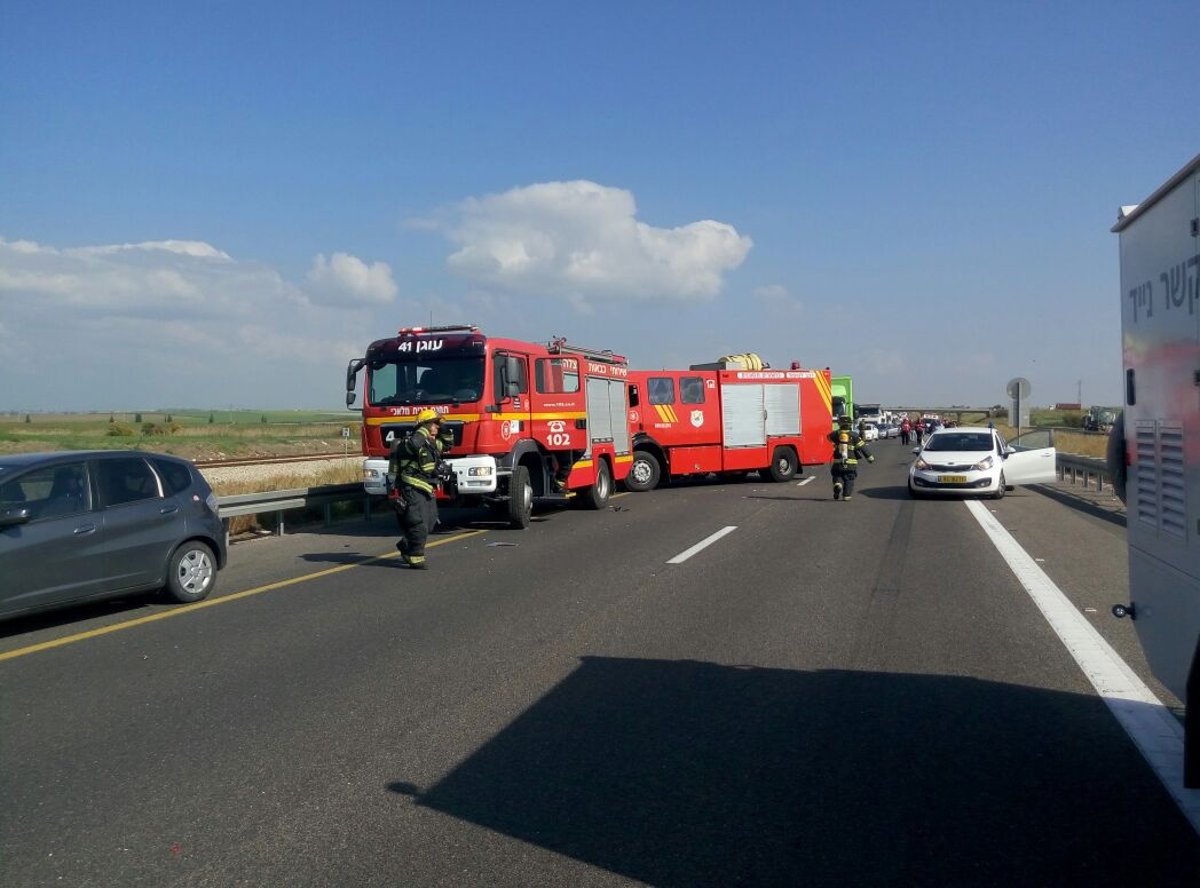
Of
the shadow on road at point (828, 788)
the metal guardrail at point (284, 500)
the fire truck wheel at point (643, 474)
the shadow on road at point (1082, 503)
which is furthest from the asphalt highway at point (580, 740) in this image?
the fire truck wheel at point (643, 474)

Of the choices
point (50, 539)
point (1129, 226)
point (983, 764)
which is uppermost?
point (1129, 226)

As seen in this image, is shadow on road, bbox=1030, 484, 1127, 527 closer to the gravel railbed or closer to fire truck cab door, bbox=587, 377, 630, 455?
fire truck cab door, bbox=587, 377, 630, 455

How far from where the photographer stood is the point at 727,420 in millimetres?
27406

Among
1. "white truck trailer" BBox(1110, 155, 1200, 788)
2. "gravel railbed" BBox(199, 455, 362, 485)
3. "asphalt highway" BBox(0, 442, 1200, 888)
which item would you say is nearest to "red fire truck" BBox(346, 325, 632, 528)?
"asphalt highway" BBox(0, 442, 1200, 888)

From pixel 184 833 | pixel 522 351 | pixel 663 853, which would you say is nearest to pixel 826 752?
pixel 663 853

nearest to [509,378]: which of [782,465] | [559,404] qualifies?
[559,404]

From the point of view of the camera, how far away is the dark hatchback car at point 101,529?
8539mm

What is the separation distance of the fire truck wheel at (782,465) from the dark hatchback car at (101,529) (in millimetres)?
19456

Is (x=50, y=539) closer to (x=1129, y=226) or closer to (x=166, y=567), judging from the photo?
(x=166, y=567)

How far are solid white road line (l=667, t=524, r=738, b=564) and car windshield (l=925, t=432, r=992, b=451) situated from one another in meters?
Result: 8.36

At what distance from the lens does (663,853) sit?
167 inches

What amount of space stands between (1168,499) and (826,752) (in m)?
2.05

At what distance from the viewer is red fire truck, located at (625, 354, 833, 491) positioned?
26219 millimetres

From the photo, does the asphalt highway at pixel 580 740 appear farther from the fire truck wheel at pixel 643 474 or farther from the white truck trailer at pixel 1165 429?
the fire truck wheel at pixel 643 474
